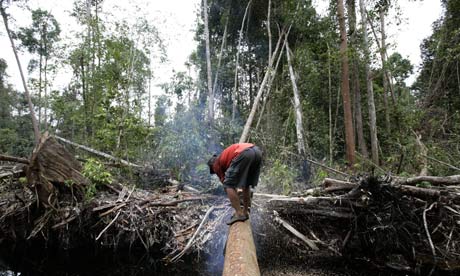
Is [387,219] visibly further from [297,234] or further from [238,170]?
[238,170]

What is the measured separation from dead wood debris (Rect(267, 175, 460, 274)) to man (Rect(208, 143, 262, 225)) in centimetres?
136

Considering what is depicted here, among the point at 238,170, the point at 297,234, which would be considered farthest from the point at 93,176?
the point at 297,234

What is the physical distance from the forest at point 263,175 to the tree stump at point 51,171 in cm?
2

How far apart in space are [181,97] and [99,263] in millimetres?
8506

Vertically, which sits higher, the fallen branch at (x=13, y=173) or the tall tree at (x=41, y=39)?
the tall tree at (x=41, y=39)

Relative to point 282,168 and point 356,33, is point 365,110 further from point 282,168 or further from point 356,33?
point 282,168

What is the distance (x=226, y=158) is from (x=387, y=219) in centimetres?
238

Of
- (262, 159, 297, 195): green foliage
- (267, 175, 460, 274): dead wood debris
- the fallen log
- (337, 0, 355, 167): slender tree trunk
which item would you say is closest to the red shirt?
(267, 175, 460, 274): dead wood debris

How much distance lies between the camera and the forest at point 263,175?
12.1 feet

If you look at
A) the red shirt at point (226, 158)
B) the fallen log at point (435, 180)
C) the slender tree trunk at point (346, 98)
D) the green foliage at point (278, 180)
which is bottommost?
the green foliage at point (278, 180)

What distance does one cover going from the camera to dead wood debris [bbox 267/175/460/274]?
11.1ft

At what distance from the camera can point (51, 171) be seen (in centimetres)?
385

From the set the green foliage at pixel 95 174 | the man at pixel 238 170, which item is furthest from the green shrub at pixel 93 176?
the man at pixel 238 170

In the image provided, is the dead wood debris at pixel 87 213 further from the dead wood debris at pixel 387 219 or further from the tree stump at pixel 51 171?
the dead wood debris at pixel 387 219
